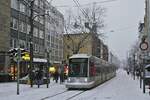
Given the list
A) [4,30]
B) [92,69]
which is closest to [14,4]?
[4,30]

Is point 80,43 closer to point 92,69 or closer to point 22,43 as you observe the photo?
point 22,43

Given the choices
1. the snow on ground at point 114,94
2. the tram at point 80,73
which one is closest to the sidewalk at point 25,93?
the tram at point 80,73

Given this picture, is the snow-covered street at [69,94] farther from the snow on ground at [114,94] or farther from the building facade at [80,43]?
the building facade at [80,43]

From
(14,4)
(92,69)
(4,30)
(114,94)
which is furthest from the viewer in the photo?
(14,4)

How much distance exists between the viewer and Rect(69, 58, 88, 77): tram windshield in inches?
1368

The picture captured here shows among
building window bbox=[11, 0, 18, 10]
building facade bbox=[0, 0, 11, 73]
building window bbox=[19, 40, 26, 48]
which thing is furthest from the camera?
building window bbox=[19, 40, 26, 48]

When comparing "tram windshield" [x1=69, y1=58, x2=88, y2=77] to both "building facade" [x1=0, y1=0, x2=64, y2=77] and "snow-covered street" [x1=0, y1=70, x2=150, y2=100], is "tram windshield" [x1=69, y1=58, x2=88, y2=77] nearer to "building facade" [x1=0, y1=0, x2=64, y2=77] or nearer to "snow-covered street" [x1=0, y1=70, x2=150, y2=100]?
"snow-covered street" [x1=0, y1=70, x2=150, y2=100]

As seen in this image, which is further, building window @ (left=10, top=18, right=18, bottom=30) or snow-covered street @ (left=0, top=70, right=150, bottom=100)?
building window @ (left=10, top=18, right=18, bottom=30)

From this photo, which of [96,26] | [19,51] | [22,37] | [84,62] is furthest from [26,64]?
[19,51]

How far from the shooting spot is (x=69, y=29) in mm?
69625

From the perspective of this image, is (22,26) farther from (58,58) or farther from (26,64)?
(58,58)

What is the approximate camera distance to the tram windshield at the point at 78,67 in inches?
1368

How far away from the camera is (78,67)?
35.2 metres

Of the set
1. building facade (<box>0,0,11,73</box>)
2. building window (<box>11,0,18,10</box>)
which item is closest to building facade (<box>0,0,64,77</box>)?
building window (<box>11,0,18,10</box>)
